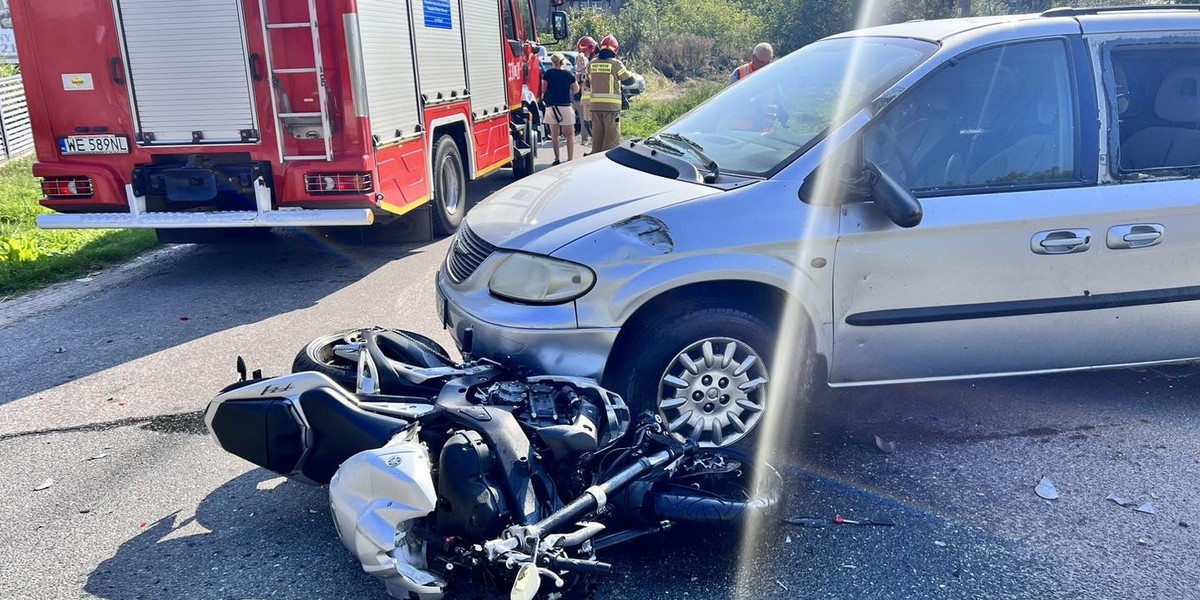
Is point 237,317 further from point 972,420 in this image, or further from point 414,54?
point 972,420

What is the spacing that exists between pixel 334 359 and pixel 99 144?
4.33 metres

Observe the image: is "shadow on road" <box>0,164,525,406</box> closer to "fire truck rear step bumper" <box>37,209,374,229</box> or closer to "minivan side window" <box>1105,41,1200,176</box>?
"fire truck rear step bumper" <box>37,209,374,229</box>

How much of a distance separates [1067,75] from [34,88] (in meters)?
7.13

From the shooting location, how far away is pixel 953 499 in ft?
11.5

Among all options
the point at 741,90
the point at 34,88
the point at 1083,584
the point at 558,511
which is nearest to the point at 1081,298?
the point at 1083,584

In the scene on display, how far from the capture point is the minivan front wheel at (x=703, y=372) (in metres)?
3.53

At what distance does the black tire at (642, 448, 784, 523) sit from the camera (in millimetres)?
3018

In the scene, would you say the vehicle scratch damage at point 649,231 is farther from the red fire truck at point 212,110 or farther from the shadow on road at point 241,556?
the red fire truck at point 212,110

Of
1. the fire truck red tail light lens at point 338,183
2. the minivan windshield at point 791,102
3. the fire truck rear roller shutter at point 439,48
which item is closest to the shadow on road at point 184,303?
the fire truck red tail light lens at point 338,183

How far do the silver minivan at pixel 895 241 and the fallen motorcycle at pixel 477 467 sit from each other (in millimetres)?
322

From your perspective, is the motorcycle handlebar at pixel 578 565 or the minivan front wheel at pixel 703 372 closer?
the motorcycle handlebar at pixel 578 565

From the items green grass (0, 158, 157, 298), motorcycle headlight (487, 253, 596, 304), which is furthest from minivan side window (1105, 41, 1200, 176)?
green grass (0, 158, 157, 298)

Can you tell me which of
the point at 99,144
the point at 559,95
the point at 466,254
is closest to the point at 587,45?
the point at 559,95

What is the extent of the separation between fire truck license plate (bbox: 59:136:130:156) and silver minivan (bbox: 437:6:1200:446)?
162 inches
